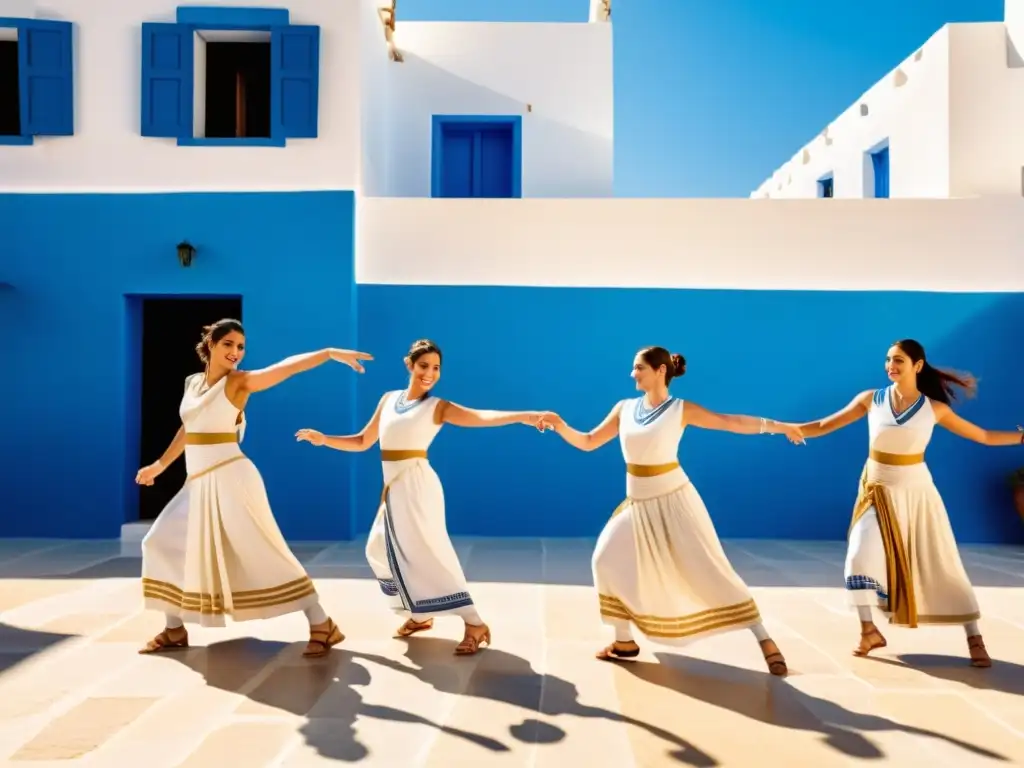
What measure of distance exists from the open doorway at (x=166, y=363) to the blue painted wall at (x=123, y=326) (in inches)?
73.5

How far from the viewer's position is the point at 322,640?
4555mm

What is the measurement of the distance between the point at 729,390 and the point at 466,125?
5716 millimetres

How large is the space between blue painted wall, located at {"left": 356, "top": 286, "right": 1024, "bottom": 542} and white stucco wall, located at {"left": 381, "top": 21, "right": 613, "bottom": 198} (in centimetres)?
367

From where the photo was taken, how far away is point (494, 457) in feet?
28.8

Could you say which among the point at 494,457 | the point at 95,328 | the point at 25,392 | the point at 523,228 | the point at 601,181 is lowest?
the point at 494,457

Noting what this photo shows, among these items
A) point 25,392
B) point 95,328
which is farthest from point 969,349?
point 25,392

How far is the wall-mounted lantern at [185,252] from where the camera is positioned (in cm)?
847

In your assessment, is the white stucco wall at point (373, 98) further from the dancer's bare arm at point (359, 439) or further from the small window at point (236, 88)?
the dancer's bare arm at point (359, 439)

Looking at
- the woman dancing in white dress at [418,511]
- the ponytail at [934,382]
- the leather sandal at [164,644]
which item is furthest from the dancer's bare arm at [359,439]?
the ponytail at [934,382]

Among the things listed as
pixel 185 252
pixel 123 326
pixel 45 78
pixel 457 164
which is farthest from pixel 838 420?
pixel 457 164

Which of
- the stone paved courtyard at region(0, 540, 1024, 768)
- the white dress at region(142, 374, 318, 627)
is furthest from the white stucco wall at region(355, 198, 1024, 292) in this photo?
the white dress at region(142, 374, 318, 627)

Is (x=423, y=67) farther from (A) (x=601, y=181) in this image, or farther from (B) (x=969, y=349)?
(B) (x=969, y=349)

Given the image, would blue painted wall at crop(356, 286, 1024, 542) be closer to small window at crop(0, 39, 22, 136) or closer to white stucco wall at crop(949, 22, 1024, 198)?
white stucco wall at crop(949, 22, 1024, 198)

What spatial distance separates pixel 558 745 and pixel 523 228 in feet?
20.9
